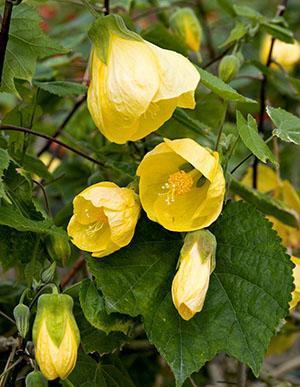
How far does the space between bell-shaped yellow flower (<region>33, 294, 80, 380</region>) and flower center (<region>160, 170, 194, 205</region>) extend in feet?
0.49

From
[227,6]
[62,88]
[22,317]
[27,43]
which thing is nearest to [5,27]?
[27,43]

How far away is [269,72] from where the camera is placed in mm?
1247

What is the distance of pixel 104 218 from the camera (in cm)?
86

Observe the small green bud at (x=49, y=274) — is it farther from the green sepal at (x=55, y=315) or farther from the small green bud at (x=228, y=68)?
the small green bud at (x=228, y=68)

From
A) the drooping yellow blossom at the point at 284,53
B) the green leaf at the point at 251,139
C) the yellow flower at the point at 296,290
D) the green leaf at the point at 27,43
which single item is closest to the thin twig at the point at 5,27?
the green leaf at the point at 27,43

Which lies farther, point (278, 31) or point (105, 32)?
point (278, 31)

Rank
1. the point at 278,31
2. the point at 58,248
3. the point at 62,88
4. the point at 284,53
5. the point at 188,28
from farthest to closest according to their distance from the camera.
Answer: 1. the point at 284,53
2. the point at 188,28
3. the point at 278,31
4. the point at 62,88
5. the point at 58,248

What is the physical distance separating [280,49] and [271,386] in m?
0.71

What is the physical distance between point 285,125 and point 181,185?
124mm

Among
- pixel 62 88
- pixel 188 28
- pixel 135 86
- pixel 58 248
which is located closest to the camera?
pixel 135 86

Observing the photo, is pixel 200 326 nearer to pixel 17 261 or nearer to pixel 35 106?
pixel 17 261

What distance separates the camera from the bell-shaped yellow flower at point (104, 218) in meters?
0.83

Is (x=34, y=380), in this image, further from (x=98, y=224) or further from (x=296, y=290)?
(x=296, y=290)

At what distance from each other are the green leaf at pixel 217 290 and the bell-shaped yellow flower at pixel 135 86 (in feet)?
0.43
